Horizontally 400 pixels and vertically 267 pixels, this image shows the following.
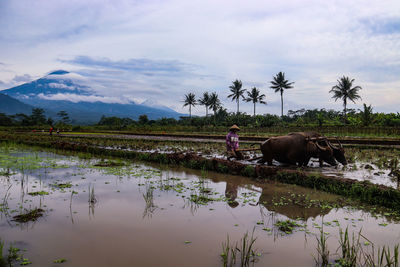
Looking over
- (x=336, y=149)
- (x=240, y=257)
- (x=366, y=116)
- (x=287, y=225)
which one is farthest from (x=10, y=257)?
(x=366, y=116)

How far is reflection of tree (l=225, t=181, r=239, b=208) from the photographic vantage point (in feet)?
16.4

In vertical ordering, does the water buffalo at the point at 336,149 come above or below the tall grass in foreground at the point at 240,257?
above

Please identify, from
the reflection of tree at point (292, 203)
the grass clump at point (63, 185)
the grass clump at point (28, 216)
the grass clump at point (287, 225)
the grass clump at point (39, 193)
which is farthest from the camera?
the grass clump at point (63, 185)

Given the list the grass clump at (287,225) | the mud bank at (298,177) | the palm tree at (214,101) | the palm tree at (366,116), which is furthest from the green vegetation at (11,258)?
Answer: the palm tree at (214,101)

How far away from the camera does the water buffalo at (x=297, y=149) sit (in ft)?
25.1

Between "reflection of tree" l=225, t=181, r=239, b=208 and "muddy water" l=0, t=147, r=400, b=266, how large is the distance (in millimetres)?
18

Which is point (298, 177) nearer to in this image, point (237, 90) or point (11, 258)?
point (11, 258)

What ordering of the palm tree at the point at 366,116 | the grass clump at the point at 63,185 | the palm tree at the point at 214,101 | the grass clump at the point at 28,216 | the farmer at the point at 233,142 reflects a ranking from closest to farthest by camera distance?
the grass clump at the point at 28,216
the grass clump at the point at 63,185
the farmer at the point at 233,142
the palm tree at the point at 366,116
the palm tree at the point at 214,101

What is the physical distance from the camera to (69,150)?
1438 cm

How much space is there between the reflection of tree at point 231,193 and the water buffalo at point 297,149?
1.94 metres

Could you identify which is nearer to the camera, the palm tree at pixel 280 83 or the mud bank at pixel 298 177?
the mud bank at pixel 298 177

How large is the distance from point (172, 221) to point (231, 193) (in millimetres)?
1969

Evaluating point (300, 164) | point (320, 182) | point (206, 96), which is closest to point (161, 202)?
point (320, 182)

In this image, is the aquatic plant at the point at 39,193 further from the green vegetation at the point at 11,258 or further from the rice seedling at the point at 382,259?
the rice seedling at the point at 382,259
